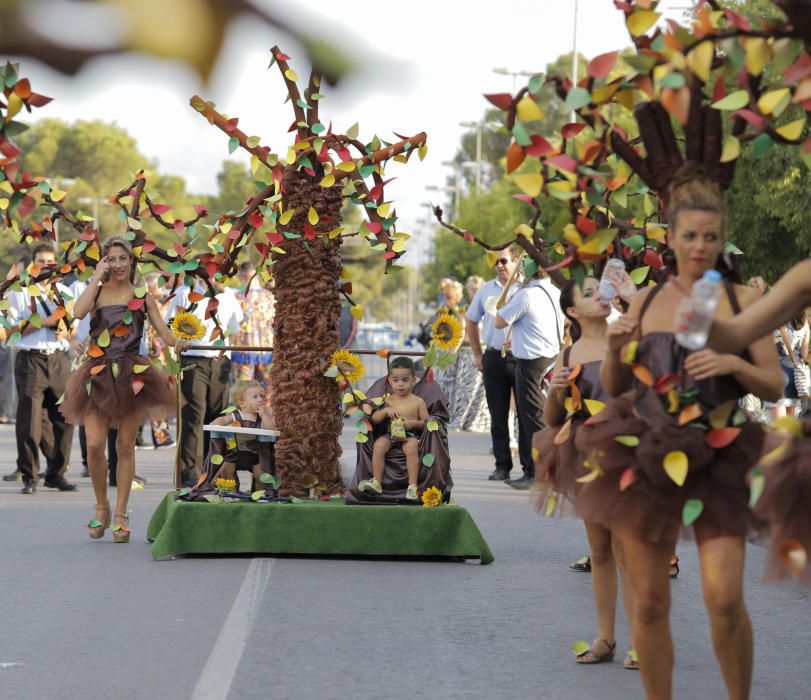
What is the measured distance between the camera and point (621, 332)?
174 inches

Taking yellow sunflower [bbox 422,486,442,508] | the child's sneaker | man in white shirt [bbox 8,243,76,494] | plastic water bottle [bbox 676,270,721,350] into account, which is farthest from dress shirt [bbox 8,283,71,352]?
plastic water bottle [bbox 676,270,721,350]

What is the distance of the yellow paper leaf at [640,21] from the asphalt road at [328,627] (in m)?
2.54

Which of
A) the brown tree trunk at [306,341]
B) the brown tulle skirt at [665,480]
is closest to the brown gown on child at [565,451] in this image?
the brown tulle skirt at [665,480]

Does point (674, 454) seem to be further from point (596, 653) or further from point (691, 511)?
A: point (596, 653)

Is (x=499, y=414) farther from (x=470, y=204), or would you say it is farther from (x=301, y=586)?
(x=470, y=204)

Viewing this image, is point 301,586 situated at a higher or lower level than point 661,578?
lower

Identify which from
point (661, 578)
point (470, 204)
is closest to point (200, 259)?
point (661, 578)

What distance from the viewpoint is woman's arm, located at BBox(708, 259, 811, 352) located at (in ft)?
13.2

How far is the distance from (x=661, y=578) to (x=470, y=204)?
177 ft

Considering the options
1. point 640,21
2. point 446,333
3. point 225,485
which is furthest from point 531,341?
point 640,21

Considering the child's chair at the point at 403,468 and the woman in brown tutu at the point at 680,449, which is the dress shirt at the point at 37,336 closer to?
the child's chair at the point at 403,468

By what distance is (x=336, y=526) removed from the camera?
8.95 meters

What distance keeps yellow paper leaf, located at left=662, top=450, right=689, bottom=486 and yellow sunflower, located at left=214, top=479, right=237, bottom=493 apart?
548 cm

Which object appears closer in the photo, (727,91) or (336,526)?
(727,91)
